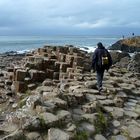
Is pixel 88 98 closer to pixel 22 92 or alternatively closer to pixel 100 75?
pixel 100 75

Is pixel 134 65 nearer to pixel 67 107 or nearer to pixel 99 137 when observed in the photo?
pixel 67 107

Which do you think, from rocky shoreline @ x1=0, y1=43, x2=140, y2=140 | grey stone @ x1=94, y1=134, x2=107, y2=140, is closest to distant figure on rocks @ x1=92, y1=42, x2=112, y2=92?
rocky shoreline @ x1=0, y1=43, x2=140, y2=140

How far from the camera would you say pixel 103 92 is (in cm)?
1471

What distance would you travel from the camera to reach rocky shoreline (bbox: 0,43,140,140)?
31.4 feet

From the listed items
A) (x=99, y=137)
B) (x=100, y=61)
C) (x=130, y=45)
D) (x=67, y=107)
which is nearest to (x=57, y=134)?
(x=99, y=137)

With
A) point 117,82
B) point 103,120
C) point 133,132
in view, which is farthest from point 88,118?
point 117,82

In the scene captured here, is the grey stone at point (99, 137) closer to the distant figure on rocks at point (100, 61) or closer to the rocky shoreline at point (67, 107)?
the rocky shoreline at point (67, 107)

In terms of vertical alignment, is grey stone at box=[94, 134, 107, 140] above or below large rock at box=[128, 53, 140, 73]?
above

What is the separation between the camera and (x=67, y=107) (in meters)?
11.5

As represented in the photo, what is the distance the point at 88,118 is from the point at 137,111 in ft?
8.39

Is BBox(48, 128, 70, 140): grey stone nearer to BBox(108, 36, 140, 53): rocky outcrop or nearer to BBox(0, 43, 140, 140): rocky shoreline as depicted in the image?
BBox(0, 43, 140, 140): rocky shoreline

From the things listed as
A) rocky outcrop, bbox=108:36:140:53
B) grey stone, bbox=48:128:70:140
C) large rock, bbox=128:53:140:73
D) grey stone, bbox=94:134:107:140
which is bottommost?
rocky outcrop, bbox=108:36:140:53

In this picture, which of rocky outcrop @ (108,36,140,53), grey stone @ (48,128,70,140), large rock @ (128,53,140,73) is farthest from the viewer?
rocky outcrop @ (108,36,140,53)

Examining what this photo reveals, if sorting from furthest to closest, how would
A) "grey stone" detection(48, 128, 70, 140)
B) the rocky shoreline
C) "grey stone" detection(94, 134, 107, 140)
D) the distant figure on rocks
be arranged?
the distant figure on rocks, "grey stone" detection(94, 134, 107, 140), the rocky shoreline, "grey stone" detection(48, 128, 70, 140)
